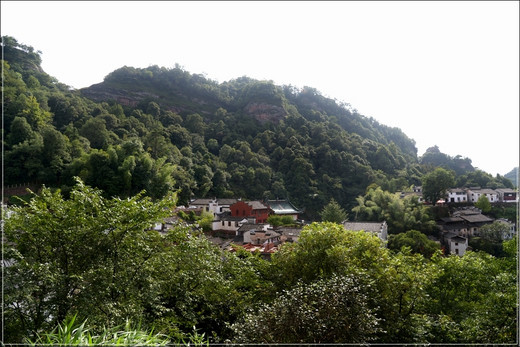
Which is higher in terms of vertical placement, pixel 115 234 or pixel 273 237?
pixel 115 234

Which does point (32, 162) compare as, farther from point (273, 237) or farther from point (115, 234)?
point (115, 234)

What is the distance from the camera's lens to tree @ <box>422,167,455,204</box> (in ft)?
98.1

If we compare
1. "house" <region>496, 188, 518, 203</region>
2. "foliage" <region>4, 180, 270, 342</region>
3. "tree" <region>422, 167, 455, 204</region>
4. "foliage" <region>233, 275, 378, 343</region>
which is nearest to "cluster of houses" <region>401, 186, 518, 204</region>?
"house" <region>496, 188, 518, 203</region>

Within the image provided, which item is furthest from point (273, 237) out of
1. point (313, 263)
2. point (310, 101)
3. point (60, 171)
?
point (310, 101)

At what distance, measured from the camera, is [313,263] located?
5.69 metres

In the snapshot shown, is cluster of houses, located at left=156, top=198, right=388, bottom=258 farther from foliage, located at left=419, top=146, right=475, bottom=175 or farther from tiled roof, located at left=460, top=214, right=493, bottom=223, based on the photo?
foliage, located at left=419, top=146, right=475, bottom=175

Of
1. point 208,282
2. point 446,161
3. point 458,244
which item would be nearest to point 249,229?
point 458,244

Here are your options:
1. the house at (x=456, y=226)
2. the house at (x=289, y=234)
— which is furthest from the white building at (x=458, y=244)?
the house at (x=289, y=234)

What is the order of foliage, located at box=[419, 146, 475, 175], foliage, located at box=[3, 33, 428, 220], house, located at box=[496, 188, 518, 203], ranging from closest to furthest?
foliage, located at box=[3, 33, 428, 220], house, located at box=[496, 188, 518, 203], foliage, located at box=[419, 146, 475, 175]

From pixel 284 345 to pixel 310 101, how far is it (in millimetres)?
71772

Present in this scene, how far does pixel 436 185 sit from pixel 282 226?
16.1 meters

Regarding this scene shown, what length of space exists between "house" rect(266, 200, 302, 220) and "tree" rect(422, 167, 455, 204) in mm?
13097

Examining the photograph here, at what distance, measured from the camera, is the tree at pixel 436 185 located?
2991cm

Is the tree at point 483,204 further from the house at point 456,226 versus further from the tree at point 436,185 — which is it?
the house at point 456,226
